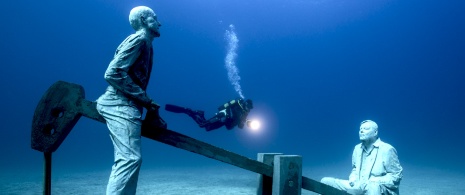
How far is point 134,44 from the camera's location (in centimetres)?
255

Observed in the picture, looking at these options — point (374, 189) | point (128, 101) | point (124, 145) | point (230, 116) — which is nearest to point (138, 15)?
point (128, 101)

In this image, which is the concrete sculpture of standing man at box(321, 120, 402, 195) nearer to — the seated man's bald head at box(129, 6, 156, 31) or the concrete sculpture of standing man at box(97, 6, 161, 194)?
the concrete sculpture of standing man at box(97, 6, 161, 194)

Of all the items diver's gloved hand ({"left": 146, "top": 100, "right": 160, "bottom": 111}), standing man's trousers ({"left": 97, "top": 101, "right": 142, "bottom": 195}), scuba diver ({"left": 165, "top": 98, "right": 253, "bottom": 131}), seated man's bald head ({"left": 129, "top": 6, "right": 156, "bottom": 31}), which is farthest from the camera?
scuba diver ({"left": 165, "top": 98, "right": 253, "bottom": 131})

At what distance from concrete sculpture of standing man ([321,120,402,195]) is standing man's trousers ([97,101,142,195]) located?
2.68m

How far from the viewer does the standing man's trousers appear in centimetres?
227

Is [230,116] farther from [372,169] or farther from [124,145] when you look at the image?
[124,145]

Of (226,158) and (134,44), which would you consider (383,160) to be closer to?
(226,158)

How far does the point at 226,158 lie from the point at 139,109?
2.53 feet

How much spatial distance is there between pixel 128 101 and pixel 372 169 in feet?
10.5

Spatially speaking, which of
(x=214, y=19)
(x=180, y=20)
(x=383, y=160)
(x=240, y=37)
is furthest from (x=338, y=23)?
(x=383, y=160)

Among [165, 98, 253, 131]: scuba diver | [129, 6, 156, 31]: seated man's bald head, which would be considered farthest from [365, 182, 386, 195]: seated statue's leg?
[165, 98, 253, 131]: scuba diver

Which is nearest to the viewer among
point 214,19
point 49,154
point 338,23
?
point 49,154

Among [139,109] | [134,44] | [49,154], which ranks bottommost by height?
[49,154]

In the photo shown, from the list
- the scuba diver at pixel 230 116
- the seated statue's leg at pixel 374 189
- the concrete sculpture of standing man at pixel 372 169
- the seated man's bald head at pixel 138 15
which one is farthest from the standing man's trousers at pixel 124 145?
the scuba diver at pixel 230 116
